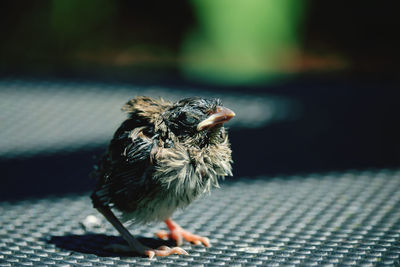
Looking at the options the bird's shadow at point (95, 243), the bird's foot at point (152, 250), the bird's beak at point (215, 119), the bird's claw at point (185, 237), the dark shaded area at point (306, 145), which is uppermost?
the bird's beak at point (215, 119)

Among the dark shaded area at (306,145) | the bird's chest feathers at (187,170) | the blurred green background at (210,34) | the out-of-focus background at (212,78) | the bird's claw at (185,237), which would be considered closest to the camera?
the bird's chest feathers at (187,170)

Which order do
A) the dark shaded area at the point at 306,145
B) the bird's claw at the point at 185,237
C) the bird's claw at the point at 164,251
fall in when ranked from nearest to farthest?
1. the bird's claw at the point at 164,251
2. the bird's claw at the point at 185,237
3. the dark shaded area at the point at 306,145

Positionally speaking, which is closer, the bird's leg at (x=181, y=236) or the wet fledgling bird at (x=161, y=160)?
the wet fledgling bird at (x=161, y=160)

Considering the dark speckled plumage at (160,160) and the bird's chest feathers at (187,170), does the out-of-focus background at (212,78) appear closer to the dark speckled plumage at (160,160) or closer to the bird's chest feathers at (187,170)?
the dark speckled plumage at (160,160)

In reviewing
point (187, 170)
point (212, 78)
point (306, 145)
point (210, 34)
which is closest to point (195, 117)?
point (187, 170)

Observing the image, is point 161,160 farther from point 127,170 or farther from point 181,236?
point 181,236

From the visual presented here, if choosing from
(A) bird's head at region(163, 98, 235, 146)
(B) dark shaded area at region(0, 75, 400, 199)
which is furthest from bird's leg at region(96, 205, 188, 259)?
(B) dark shaded area at region(0, 75, 400, 199)

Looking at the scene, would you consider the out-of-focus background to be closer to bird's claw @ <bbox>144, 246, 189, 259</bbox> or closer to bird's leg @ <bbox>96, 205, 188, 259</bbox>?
bird's leg @ <bbox>96, 205, 188, 259</bbox>

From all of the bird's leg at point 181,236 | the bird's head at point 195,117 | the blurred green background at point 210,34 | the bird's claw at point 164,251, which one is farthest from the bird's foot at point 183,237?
the blurred green background at point 210,34
